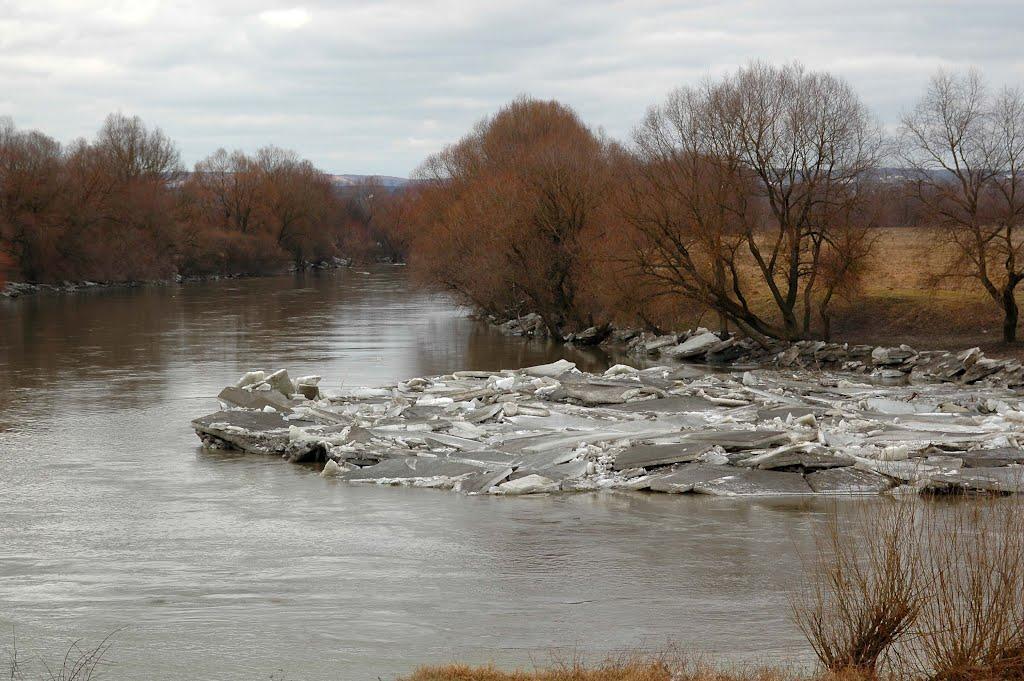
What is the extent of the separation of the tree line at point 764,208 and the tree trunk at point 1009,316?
0.05 metres

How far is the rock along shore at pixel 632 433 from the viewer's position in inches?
687

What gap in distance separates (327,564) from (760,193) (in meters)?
28.9

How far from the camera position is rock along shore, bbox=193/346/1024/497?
17.4 metres

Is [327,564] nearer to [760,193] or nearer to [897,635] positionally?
[897,635]

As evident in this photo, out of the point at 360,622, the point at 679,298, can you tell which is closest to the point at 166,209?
the point at 679,298

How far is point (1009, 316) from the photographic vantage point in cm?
3512

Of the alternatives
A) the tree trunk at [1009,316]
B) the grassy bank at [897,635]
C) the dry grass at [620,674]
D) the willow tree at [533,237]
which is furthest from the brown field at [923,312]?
the dry grass at [620,674]

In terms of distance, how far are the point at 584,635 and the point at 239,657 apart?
3254 millimetres

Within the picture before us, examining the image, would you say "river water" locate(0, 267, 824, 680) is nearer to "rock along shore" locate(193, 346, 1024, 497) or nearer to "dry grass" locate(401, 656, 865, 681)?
"rock along shore" locate(193, 346, 1024, 497)

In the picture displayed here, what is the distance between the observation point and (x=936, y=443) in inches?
733

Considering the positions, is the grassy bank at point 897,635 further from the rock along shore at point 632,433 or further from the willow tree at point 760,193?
the willow tree at point 760,193

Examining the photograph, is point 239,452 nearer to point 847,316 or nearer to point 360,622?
point 360,622

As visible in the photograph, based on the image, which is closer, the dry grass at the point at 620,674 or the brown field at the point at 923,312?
the dry grass at the point at 620,674

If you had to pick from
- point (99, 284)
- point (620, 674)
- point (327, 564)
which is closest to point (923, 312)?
point (327, 564)
